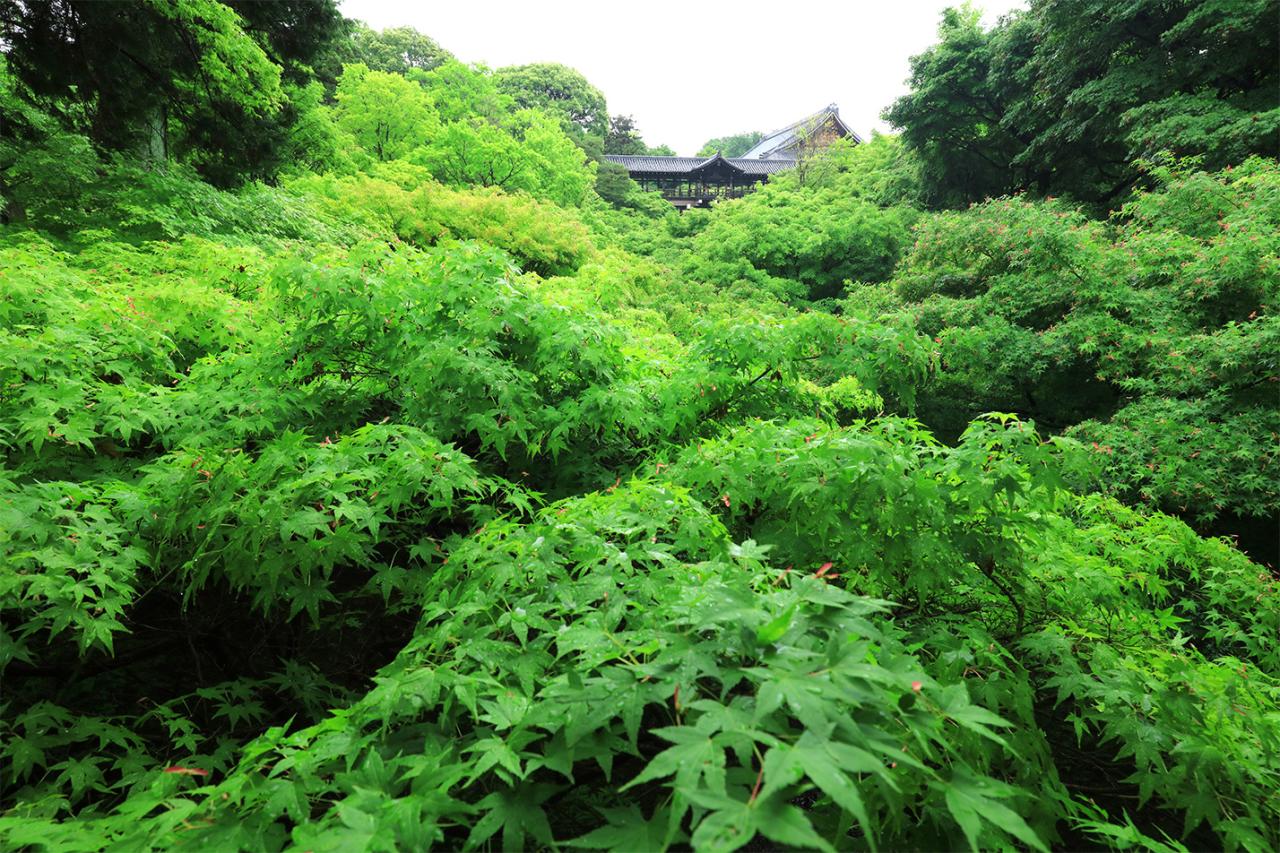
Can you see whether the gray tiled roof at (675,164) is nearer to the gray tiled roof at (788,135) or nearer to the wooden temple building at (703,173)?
the wooden temple building at (703,173)

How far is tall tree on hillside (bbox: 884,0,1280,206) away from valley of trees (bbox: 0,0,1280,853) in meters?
3.96

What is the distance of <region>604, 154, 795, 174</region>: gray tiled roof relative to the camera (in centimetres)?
3962

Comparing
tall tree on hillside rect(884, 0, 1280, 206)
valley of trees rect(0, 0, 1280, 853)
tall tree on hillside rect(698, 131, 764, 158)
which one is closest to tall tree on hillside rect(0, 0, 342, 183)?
valley of trees rect(0, 0, 1280, 853)

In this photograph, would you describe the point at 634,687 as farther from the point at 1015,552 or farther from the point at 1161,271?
the point at 1161,271

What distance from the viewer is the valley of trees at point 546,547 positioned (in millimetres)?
1207

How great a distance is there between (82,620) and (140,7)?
7817mm

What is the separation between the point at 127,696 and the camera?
274 centimetres

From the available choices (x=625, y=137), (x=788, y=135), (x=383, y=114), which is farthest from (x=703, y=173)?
(x=383, y=114)

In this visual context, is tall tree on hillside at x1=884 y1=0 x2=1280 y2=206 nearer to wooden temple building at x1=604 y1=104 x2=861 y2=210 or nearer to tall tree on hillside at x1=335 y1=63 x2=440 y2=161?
tall tree on hillside at x1=335 y1=63 x2=440 y2=161

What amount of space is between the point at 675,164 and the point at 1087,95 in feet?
104

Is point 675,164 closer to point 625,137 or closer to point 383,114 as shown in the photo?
point 625,137

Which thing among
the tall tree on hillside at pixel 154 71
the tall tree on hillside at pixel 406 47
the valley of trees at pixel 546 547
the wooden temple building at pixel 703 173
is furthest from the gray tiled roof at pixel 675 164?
the valley of trees at pixel 546 547

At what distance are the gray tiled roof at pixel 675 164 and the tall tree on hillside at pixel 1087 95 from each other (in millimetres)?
23549

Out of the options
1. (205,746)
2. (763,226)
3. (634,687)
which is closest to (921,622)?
(634,687)
